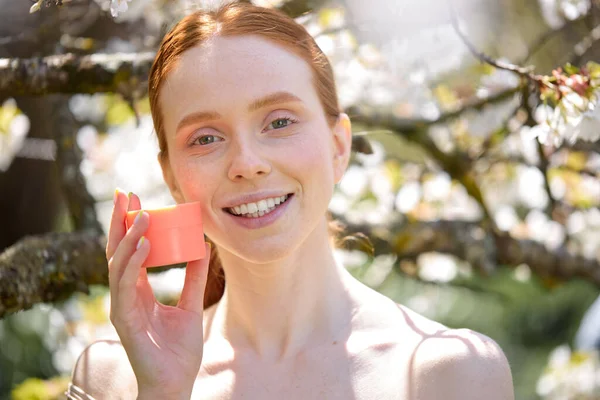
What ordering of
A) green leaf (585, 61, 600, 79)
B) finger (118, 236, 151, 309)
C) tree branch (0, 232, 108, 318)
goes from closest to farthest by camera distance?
1. finger (118, 236, 151, 309)
2. green leaf (585, 61, 600, 79)
3. tree branch (0, 232, 108, 318)

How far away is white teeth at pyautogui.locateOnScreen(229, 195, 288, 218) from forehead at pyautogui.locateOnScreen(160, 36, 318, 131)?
16 centimetres

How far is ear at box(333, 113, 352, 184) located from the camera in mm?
1473

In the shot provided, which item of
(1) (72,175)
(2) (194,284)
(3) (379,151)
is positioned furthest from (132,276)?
(3) (379,151)

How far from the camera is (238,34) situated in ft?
4.39

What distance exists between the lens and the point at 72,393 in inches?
61.2

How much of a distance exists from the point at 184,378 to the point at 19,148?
1.70 m

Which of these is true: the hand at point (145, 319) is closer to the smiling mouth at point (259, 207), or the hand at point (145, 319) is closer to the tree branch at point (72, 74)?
the smiling mouth at point (259, 207)

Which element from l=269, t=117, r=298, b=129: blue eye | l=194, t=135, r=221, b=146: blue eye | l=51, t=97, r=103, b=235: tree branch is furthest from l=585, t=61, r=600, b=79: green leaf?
l=51, t=97, r=103, b=235: tree branch

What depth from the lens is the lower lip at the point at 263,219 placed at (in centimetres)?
129

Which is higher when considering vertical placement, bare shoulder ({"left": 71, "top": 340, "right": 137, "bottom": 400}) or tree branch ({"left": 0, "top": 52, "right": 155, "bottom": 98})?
tree branch ({"left": 0, "top": 52, "right": 155, "bottom": 98})

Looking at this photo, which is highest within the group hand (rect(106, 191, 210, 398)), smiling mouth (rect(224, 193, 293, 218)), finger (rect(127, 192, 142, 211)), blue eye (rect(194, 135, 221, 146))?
blue eye (rect(194, 135, 221, 146))

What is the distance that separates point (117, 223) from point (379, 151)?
5.83ft

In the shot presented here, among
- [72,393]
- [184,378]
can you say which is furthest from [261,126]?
[72,393]

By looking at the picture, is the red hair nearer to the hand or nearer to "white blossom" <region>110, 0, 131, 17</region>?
"white blossom" <region>110, 0, 131, 17</region>
